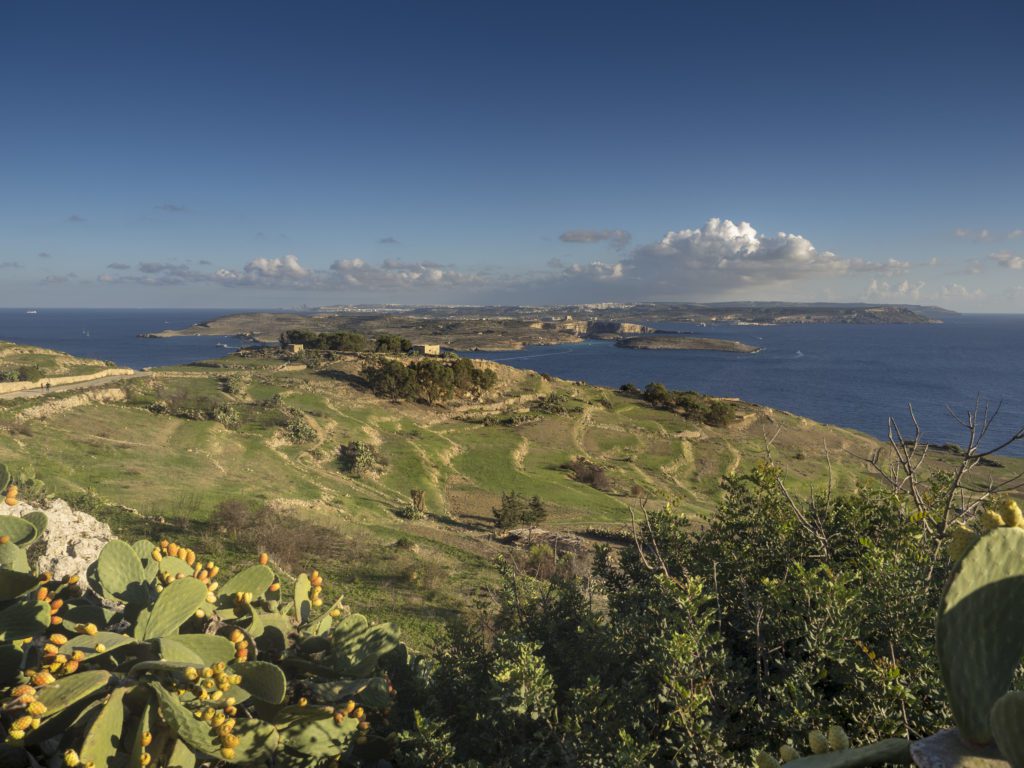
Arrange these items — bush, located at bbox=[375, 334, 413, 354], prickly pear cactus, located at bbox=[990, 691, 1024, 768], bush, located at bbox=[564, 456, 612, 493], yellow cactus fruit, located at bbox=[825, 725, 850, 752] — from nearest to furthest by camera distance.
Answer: prickly pear cactus, located at bbox=[990, 691, 1024, 768] < yellow cactus fruit, located at bbox=[825, 725, 850, 752] < bush, located at bbox=[564, 456, 612, 493] < bush, located at bbox=[375, 334, 413, 354]

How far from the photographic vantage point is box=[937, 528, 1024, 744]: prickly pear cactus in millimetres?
2365

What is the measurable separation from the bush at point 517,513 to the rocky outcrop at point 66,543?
2125 centimetres

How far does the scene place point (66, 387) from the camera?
134 feet

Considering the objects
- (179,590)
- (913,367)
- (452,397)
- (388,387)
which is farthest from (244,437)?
(913,367)

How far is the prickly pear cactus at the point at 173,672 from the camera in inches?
148

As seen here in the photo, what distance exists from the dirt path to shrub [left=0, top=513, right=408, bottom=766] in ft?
135

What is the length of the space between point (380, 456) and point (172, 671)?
35608mm

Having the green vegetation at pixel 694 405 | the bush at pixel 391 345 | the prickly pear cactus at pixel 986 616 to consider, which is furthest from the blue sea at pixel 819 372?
the prickly pear cactus at pixel 986 616

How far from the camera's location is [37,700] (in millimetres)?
3510

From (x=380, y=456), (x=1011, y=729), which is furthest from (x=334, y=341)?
(x=1011, y=729)

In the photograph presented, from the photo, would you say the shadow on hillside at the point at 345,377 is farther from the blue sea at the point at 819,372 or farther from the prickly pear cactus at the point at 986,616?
the blue sea at the point at 819,372

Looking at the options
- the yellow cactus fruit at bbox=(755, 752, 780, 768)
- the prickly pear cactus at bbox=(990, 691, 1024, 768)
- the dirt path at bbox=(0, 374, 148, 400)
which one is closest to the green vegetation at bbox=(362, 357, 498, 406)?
the dirt path at bbox=(0, 374, 148, 400)

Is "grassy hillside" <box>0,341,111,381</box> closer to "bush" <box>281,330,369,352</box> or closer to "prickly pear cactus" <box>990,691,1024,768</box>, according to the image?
"bush" <box>281,330,369,352</box>

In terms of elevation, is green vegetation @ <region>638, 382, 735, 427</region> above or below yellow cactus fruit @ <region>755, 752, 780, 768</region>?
below
